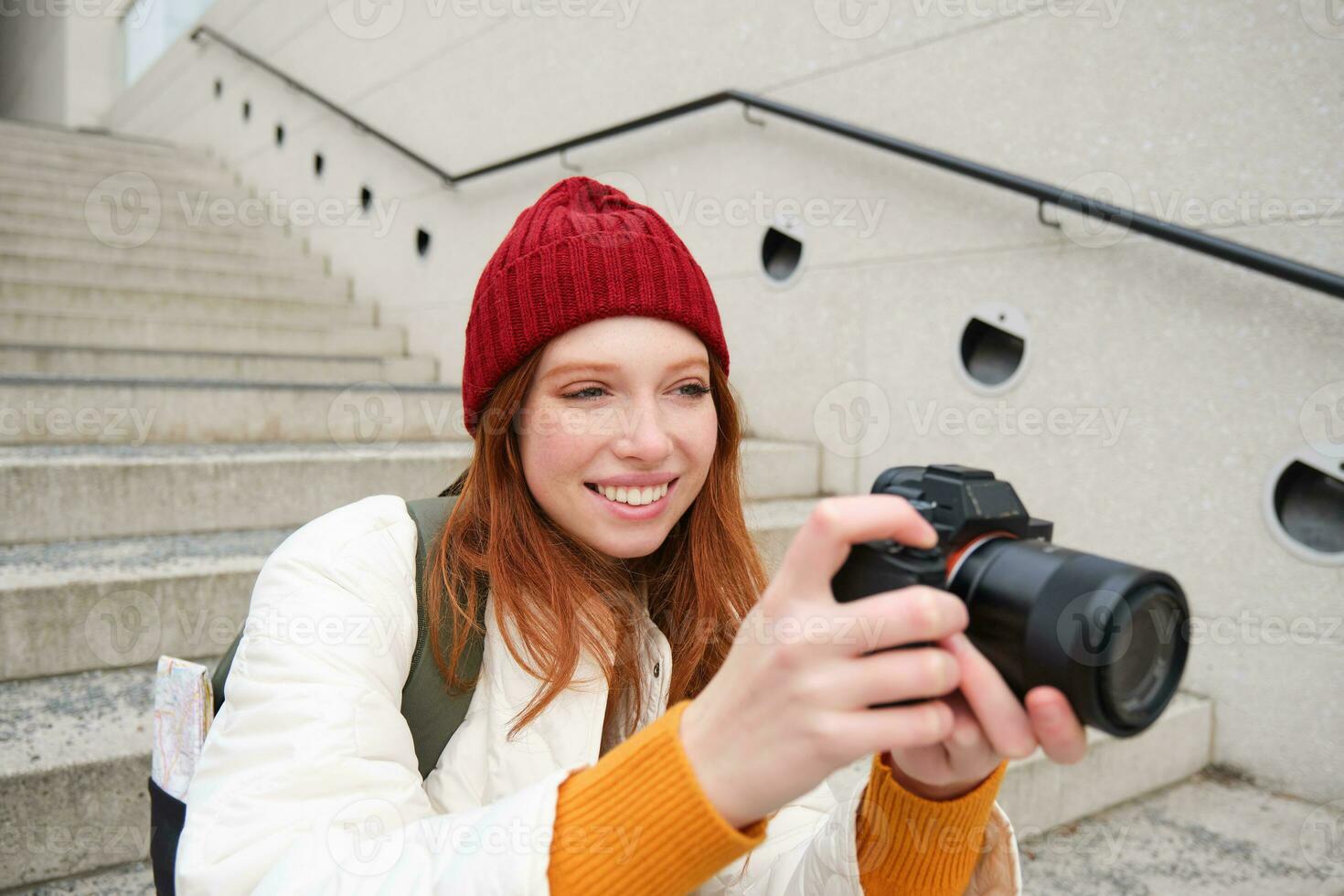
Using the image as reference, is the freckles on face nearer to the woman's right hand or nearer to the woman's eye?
the woman's eye

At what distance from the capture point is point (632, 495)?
1095mm

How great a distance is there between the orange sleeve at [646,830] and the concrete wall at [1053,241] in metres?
1.78

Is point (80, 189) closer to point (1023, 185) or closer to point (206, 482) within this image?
point (206, 482)

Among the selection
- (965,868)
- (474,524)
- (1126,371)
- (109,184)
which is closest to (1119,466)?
(1126,371)

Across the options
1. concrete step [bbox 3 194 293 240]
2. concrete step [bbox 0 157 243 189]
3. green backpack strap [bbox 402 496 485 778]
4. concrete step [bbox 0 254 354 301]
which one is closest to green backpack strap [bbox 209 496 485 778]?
green backpack strap [bbox 402 496 485 778]

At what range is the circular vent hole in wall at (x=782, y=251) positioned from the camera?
2.97 meters

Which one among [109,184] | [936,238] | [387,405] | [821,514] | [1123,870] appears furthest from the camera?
[109,184]

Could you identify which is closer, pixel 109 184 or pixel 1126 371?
pixel 1126 371

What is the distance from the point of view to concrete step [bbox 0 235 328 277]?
150 inches

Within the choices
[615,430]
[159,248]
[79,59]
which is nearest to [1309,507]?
[615,430]

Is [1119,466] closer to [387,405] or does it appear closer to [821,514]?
[821,514]

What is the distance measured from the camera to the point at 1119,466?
2.16 m

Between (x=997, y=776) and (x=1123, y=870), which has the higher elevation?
(x=997, y=776)

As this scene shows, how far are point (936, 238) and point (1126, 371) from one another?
0.67m
